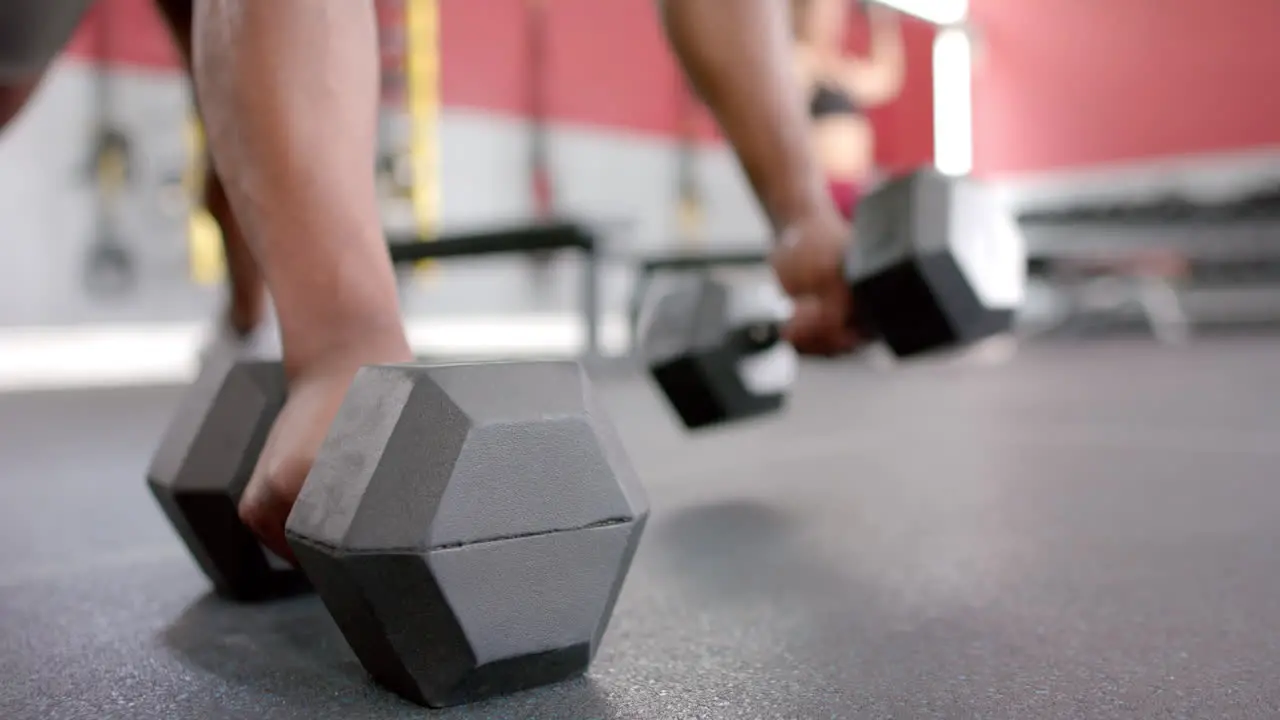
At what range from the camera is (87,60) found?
4.34 meters

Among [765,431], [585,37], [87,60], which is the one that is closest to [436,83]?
[585,37]

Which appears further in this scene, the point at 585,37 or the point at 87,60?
the point at 585,37

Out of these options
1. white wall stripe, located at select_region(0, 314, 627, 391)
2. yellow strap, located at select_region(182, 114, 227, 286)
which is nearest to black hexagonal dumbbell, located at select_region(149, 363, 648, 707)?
white wall stripe, located at select_region(0, 314, 627, 391)

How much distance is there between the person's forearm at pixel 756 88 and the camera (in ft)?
3.03

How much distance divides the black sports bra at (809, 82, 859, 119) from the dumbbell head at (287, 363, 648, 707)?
4492 mm

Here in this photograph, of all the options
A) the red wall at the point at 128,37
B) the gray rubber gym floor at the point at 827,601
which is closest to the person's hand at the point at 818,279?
the gray rubber gym floor at the point at 827,601

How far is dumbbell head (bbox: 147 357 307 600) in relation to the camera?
0.59m

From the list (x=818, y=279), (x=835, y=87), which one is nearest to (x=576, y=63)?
(x=835, y=87)

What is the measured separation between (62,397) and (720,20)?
189 cm

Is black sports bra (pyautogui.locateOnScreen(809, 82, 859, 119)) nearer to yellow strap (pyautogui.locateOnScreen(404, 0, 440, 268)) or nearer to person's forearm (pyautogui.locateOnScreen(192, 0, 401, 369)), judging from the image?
yellow strap (pyautogui.locateOnScreen(404, 0, 440, 268))

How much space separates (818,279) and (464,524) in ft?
1.92

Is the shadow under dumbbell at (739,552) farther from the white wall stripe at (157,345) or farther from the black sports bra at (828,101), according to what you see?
the black sports bra at (828,101)

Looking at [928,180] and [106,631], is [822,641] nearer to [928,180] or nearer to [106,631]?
[106,631]

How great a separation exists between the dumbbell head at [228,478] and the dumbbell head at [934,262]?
0.48 m
